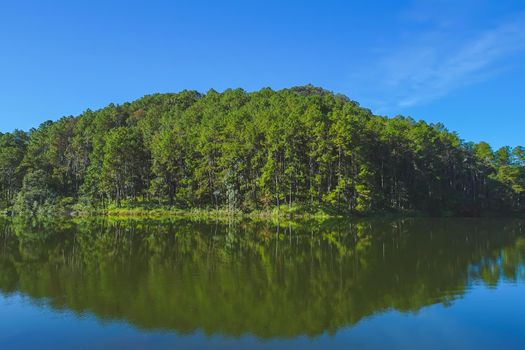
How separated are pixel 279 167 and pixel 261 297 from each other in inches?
2024

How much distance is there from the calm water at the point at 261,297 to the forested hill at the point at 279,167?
37.0m

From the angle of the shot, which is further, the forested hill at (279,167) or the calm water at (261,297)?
the forested hill at (279,167)

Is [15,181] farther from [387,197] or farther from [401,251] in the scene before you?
[401,251]

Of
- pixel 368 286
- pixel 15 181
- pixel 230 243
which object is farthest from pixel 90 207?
pixel 368 286

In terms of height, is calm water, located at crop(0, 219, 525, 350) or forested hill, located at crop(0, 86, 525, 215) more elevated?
forested hill, located at crop(0, 86, 525, 215)

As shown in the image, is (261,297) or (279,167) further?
(279,167)

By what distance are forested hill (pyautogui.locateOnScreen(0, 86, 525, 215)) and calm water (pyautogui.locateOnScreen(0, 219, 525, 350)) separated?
37.0 metres

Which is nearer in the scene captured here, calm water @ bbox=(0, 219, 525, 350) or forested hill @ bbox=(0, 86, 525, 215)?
calm water @ bbox=(0, 219, 525, 350)

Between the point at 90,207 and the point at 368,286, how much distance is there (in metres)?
Result: 65.1

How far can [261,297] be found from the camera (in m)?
15.6

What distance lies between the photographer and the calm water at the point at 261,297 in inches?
460

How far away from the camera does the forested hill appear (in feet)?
215

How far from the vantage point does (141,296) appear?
15.7m

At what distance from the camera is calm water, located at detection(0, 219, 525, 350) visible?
1168cm
